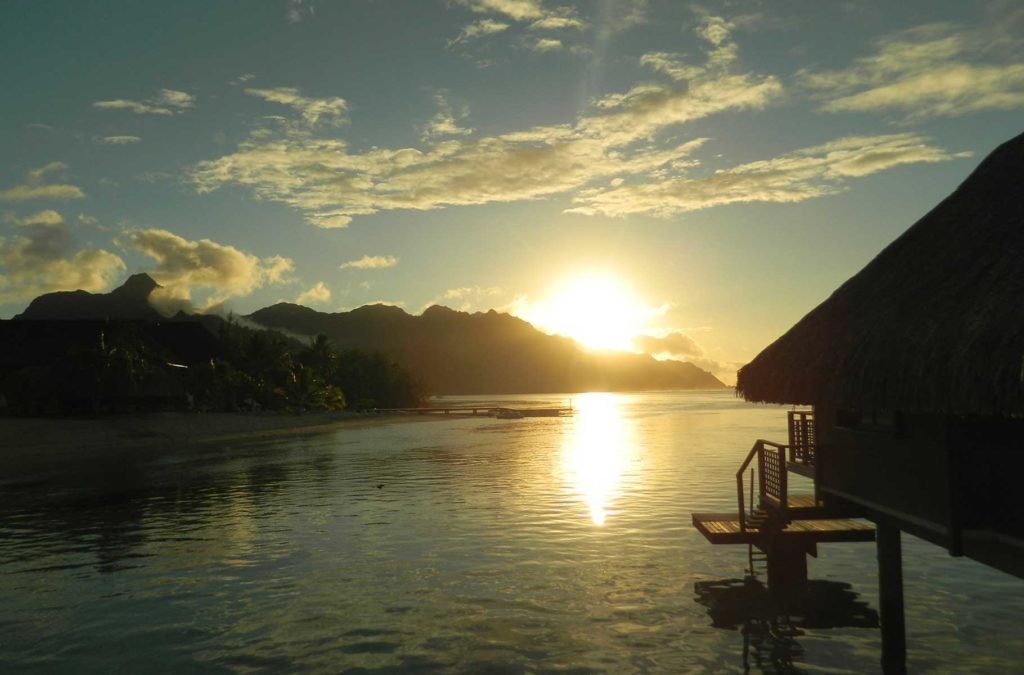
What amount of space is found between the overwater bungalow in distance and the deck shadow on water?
24.8 inches

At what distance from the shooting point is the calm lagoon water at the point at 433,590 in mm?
11625

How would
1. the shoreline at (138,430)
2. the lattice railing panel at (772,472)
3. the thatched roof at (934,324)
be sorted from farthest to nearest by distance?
the shoreline at (138,430), the lattice railing panel at (772,472), the thatched roof at (934,324)

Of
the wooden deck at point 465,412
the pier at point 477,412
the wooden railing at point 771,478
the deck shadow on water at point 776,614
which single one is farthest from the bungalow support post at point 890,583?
the wooden deck at point 465,412

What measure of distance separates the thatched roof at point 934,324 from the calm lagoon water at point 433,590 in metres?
4.09

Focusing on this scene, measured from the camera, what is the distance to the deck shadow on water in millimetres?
Result: 11648

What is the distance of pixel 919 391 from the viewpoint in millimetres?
9508

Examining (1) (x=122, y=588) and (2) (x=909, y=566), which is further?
(2) (x=909, y=566)

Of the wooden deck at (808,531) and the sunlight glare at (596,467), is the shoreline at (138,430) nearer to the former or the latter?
the sunlight glare at (596,467)

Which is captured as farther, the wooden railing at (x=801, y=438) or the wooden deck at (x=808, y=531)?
the wooden railing at (x=801, y=438)

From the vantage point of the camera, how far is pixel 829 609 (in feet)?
46.0

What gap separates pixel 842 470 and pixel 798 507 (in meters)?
1.16

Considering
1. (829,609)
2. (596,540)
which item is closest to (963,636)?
(829,609)

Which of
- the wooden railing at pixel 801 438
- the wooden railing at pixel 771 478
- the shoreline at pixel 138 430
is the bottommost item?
the shoreline at pixel 138 430

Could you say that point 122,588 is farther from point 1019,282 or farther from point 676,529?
point 1019,282
